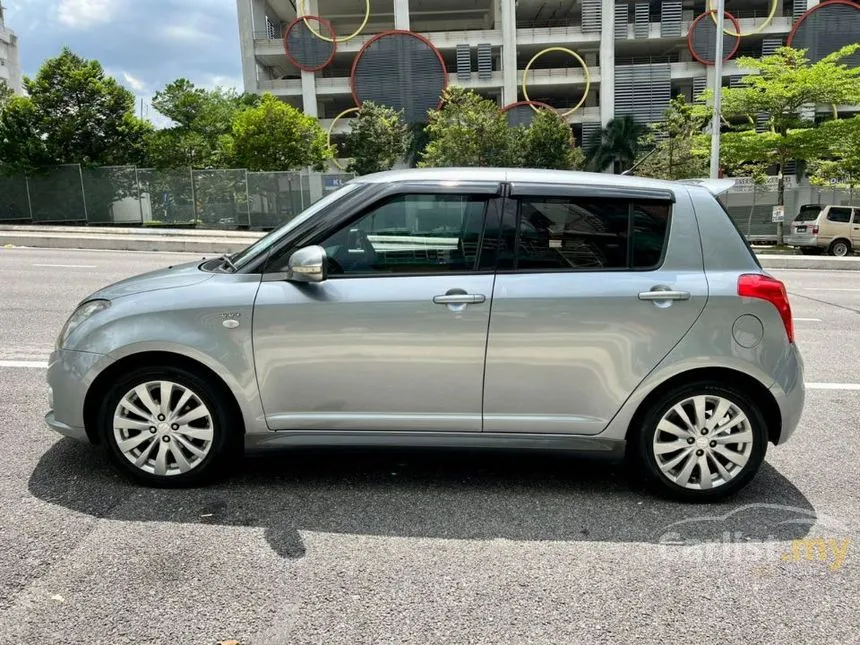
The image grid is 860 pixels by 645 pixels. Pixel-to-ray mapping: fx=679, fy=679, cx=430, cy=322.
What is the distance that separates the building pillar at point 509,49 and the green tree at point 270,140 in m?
23.9

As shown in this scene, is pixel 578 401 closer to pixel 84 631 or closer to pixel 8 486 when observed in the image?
pixel 84 631

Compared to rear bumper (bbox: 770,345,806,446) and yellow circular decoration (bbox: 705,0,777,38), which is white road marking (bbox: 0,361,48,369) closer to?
rear bumper (bbox: 770,345,806,446)

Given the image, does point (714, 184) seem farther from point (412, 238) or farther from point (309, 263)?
point (309, 263)

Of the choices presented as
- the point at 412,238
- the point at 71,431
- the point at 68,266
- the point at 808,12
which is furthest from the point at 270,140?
the point at 808,12

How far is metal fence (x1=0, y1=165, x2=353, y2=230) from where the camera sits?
95.4 feet

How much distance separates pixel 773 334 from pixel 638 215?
3.04ft

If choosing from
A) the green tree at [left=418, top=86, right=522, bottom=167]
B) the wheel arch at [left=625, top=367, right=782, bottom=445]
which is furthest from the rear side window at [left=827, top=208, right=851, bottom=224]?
the wheel arch at [left=625, top=367, right=782, bottom=445]

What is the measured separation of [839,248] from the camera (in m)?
23.0

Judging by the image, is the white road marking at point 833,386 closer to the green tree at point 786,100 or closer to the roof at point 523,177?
the roof at point 523,177

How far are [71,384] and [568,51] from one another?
55633 millimetres

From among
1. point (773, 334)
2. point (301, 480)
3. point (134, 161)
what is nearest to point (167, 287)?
point (301, 480)

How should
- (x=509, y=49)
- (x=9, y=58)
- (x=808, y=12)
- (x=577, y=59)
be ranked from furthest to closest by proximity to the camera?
(x=9, y=58) < (x=577, y=59) < (x=509, y=49) < (x=808, y=12)

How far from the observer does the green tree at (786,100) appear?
24828mm

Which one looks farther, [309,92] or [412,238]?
[309,92]
